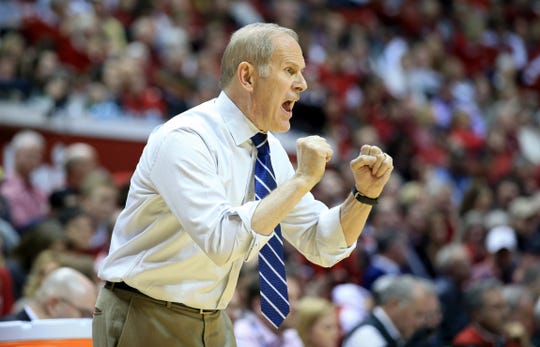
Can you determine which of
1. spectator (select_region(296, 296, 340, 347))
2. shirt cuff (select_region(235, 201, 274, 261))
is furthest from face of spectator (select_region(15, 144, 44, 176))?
shirt cuff (select_region(235, 201, 274, 261))

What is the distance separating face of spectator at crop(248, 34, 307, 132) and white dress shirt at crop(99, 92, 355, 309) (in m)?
0.05

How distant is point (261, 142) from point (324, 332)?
2337mm

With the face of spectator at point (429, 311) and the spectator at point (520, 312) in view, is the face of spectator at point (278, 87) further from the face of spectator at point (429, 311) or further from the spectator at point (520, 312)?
the spectator at point (520, 312)

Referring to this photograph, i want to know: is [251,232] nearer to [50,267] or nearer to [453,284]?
[50,267]

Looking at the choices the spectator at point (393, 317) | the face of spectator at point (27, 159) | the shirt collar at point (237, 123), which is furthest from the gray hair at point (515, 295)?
the shirt collar at point (237, 123)

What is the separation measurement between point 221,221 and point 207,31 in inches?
343

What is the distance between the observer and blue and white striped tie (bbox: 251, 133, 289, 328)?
288cm

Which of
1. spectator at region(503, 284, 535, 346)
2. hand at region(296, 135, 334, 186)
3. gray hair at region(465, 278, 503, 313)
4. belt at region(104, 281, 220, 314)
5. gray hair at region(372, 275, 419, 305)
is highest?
hand at region(296, 135, 334, 186)

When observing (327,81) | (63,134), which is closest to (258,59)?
(63,134)

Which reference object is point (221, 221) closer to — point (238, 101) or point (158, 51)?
point (238, 101)

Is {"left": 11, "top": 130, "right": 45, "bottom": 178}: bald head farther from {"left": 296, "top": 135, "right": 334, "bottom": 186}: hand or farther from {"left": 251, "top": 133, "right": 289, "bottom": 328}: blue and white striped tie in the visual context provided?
{"left": 296, "top": 135, "right": 334, "bottom": 186}: hand

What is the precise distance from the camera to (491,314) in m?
6.10

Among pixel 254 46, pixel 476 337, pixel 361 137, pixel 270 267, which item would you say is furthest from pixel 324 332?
pixel 361 137

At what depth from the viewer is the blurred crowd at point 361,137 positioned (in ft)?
18.9
